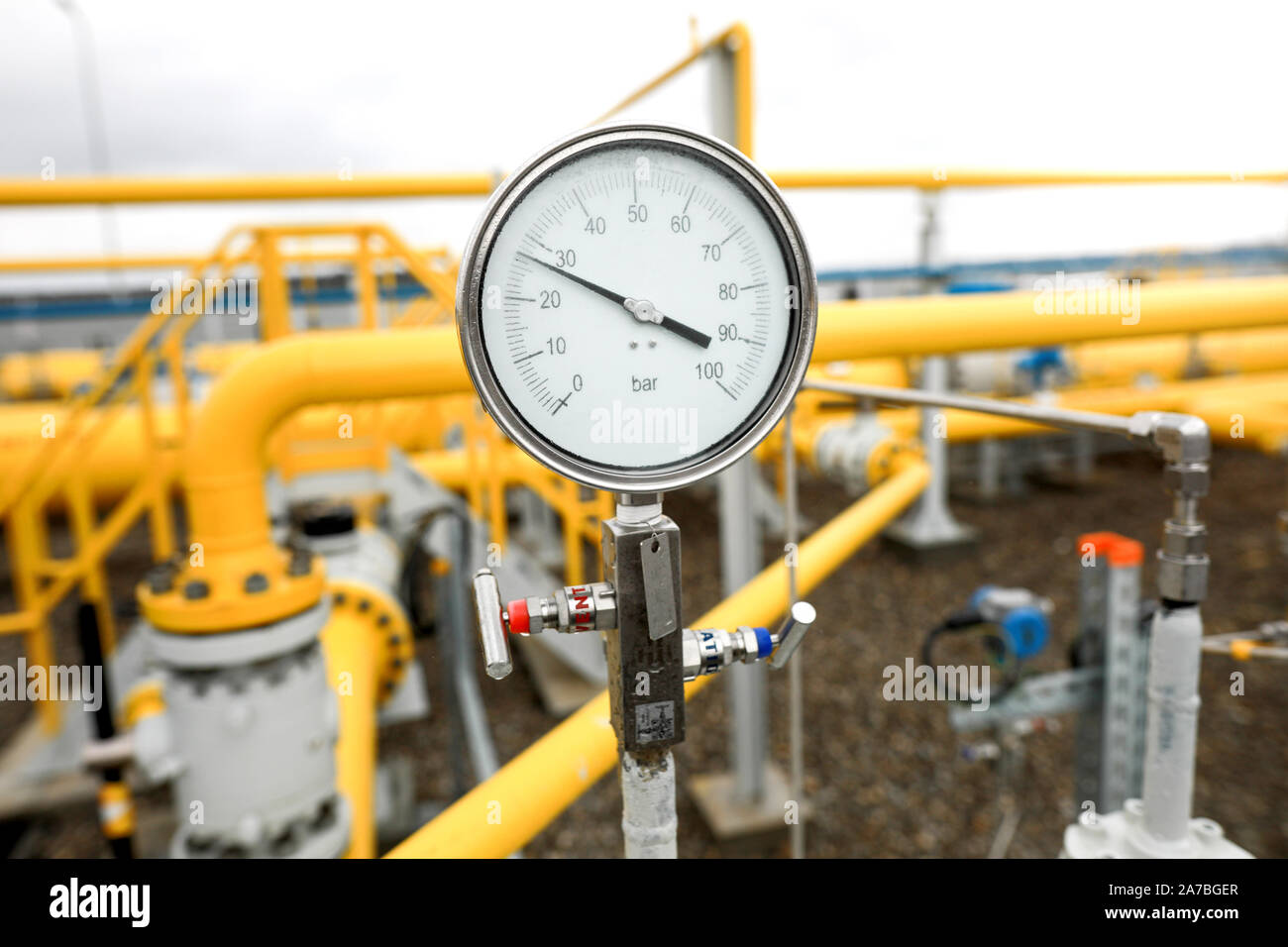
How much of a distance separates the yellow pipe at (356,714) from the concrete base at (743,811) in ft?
2.98

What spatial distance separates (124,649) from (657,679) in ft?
8.94

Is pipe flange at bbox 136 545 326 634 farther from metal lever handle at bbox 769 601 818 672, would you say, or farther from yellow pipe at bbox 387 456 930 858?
metal lever handle at bbox 769 601 818 672

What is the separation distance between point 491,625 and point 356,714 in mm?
1080

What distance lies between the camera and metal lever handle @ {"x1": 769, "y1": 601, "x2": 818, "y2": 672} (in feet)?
2.56

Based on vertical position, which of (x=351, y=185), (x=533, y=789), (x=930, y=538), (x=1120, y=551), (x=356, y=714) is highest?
(x=351, y=185)

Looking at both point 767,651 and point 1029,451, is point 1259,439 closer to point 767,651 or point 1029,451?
point 1029,451

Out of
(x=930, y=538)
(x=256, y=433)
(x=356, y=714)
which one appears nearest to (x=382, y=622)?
(x=356, y=714)

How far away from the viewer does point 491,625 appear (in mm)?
711

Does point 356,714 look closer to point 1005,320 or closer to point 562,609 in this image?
point 562,609

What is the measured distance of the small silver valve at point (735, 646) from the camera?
2.62 ft

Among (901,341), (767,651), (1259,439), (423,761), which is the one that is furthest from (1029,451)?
(767,651)

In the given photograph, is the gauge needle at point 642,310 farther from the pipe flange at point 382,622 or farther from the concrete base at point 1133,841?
the pipe flange at point 382,622

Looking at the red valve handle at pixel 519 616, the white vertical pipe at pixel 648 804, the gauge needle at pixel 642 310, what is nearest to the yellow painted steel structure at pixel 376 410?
the white vertical pipe at pixel 648 804

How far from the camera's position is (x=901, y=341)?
1208 millimetres
